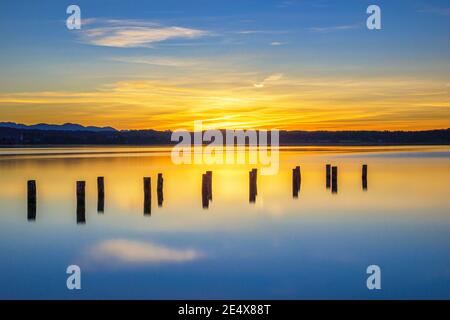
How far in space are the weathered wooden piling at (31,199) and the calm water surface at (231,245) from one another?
0.28 metres

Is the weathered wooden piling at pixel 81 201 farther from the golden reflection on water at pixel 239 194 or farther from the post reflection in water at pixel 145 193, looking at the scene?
the golden reflection on water at pixel 239 194

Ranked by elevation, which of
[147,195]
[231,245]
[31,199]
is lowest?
[231,245]

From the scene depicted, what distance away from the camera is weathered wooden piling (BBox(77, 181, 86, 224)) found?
16.9m

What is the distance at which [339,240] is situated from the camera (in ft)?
52.9

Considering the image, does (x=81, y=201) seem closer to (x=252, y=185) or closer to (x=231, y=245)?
(x=231, y=245)

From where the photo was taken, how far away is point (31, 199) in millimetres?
17328

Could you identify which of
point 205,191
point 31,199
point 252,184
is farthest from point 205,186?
point 31,199

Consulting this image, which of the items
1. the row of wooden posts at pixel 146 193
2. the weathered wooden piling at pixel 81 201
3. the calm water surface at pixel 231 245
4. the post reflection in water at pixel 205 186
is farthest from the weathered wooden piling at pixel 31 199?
the post reflection in water at pixel 205 186

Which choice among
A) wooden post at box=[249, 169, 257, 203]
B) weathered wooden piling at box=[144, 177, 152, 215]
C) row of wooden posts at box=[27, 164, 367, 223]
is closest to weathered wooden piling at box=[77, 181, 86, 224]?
row of wooden posts at box=[27, 164, 367, 223]

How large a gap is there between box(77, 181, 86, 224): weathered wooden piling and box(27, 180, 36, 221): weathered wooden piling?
1.18 metres

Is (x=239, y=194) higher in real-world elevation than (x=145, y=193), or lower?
lower

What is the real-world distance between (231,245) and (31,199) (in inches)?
228

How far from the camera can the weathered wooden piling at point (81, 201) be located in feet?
55.3
